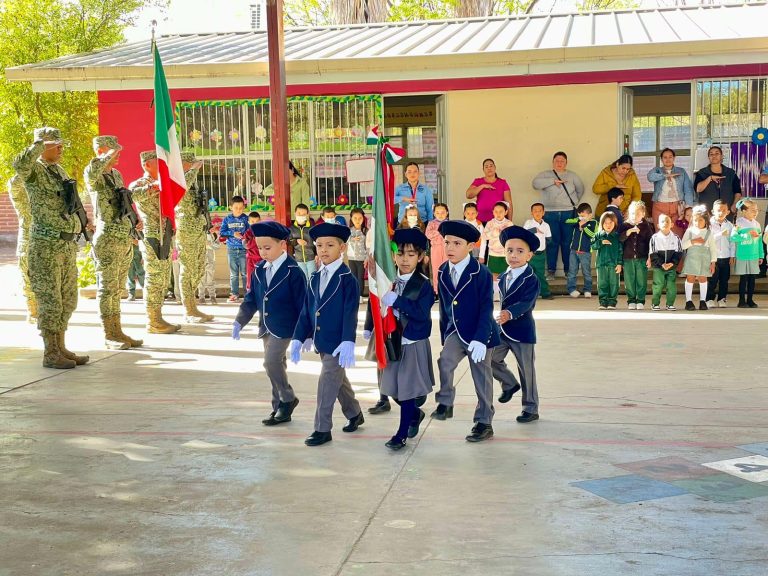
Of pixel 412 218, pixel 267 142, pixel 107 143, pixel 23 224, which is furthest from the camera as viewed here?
pixel 267 142

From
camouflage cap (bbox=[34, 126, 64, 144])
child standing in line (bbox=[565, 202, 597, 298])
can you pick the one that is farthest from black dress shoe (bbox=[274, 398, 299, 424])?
child standing in line (bbox=[565, 202, 597, 298])

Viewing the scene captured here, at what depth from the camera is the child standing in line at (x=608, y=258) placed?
12.6 meters

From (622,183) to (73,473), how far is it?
9.84 meters

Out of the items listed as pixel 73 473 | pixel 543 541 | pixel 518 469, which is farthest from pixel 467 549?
pixel 73 473

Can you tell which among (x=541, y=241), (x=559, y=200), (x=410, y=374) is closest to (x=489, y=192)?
(x=559, y=200)

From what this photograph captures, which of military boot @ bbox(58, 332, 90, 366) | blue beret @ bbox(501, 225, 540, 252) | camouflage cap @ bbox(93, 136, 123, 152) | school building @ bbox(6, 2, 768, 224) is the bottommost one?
military boot @ bbox(58, 332, 90, 366)

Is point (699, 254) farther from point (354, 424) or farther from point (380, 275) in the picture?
point (380, 275)

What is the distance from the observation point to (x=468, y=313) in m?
6.54

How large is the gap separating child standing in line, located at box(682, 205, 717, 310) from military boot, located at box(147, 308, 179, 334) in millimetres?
6126

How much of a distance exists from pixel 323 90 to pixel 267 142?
116 centimetres

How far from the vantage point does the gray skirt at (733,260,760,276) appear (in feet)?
40.5

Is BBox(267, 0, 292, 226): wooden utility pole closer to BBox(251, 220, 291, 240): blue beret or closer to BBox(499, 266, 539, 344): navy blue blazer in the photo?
BBox(251, 220, 291, 240): blue beret

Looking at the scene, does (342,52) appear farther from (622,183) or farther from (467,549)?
(467,549)

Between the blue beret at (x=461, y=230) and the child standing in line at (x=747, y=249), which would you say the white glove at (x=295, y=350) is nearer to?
the blue beret at (x=461, y=230)
